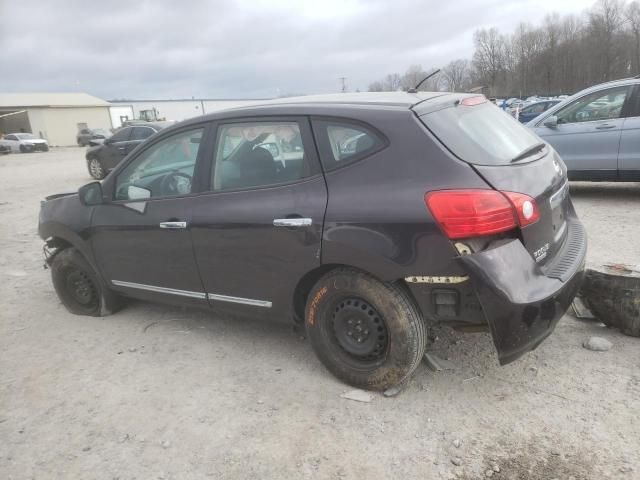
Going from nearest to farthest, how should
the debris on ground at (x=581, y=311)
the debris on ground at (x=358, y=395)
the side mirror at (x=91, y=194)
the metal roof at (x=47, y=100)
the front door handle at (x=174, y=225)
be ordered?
the debris on ground at (x=358, y=395), the front door handle at (x=174, y=225), the debris on ground at (x=581, y=311), the side mirror at (x=91, y=194), the metal roof at (x=47, y=100)

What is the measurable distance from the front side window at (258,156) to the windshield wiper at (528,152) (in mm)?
1206

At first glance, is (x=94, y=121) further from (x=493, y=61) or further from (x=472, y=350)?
(x=493, y=61)

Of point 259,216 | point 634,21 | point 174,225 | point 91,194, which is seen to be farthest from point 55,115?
point 634,21

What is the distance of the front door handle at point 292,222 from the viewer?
2914 millimetres

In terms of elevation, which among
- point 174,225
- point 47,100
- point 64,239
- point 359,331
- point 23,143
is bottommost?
point 359,331

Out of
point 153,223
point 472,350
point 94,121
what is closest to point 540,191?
point 472,350

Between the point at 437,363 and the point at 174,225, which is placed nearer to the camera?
the point at 437,363

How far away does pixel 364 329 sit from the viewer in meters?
2.96

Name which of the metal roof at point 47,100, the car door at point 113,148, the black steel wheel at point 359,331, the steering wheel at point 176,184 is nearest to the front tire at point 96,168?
the car door at point 113,148

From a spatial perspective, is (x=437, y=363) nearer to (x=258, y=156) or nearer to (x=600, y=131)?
(x=258, y=156)

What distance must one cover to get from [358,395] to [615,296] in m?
1.92

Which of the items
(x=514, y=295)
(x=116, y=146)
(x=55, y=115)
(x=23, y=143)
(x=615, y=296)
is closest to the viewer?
(x=514, y=295)

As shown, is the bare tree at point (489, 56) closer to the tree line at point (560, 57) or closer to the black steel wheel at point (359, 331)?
the tree line at point (560, 57)

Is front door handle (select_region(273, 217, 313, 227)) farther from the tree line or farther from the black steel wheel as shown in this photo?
the tree line
